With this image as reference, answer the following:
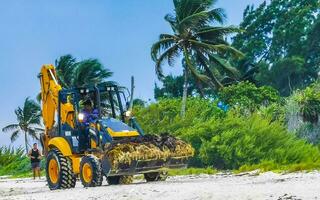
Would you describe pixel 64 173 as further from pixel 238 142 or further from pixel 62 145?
pixel 238 142

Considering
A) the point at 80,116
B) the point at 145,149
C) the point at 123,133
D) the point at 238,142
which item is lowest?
the point at 145,149

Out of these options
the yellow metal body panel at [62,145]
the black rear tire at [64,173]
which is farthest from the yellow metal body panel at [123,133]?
the black rear tire at [64,173]

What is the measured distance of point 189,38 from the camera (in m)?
46.1

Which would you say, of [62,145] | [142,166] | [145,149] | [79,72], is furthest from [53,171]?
[79,72]

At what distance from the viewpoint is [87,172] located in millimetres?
19625

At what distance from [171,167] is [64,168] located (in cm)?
290

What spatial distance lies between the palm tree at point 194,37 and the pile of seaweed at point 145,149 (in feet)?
82.0

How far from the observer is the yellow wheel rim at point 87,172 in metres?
19.4

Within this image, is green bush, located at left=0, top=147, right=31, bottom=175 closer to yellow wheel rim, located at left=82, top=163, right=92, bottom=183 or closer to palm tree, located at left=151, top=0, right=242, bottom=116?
palm tree, located at left=151, top=0, right=242, bottom=116

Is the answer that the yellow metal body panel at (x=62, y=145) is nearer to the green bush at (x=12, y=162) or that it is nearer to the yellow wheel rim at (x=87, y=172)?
the yellow wheel rim at (x=87, y=172)

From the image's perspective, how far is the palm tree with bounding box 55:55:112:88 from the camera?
57.3 meters

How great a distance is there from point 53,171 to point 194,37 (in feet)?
86.8

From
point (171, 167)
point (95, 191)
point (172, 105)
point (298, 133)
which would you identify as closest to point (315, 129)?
point (298, 133)

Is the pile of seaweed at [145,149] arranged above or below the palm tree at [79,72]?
below
